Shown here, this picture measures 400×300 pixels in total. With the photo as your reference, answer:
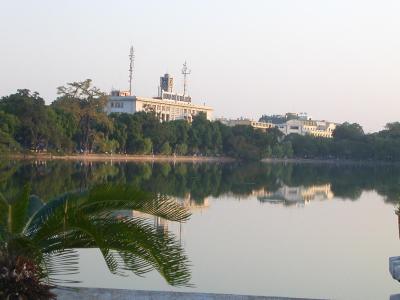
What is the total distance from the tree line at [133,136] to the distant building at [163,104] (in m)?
15.1

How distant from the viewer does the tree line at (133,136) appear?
4916cm

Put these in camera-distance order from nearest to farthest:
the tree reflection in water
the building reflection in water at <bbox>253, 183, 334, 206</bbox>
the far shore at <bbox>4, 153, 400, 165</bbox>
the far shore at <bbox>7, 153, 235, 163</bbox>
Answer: the tree reflection in water < the building reflection in water at <bbox>253, 183, 334, 206</bbox> < the far shore at <bbox>7, 153, 235, 163</bbox> < the far shore at <bbox>4, 153, 400, 165</bbox>

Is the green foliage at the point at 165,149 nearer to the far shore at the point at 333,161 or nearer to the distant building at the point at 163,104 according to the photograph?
the distant building at the point at 163,104

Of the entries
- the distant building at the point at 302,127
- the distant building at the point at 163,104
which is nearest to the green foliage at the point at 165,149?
the distant building at the point at 163,104

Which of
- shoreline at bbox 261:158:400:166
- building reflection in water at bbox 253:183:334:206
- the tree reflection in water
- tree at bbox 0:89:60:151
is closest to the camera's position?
the tree reflection in water

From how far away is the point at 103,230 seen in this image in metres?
4.65

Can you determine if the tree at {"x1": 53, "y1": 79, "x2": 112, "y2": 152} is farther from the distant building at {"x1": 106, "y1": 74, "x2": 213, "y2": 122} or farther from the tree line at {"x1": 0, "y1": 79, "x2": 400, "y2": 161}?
the distant building at {"x1": 106, "y1": 74, "x2": 213, "y2": 122}

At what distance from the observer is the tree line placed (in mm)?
49156

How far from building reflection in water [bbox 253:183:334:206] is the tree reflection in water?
19.8m

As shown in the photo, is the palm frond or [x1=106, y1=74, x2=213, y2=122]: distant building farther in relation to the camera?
[x1=106, y1=74, x2=213, y2=122]: distant building

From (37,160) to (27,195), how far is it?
47064 millimetres

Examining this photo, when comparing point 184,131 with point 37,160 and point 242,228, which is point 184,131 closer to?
point 37,160

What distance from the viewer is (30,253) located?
4660 millimetres

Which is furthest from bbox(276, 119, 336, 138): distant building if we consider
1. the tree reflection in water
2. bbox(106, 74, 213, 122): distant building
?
the tree reflection in water
